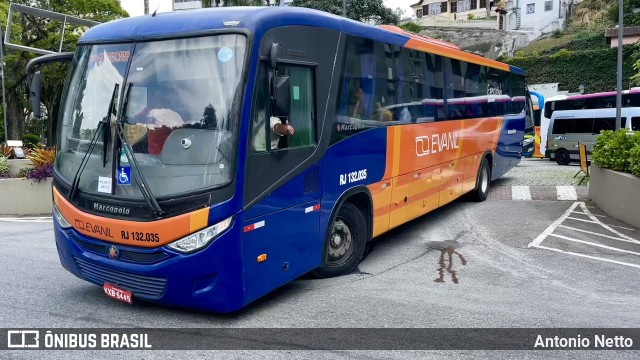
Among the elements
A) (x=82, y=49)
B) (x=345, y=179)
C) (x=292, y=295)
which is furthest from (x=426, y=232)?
(x=82, y=49)

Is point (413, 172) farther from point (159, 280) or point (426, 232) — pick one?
point (159, 280)

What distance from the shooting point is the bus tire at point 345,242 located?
22.0 ft

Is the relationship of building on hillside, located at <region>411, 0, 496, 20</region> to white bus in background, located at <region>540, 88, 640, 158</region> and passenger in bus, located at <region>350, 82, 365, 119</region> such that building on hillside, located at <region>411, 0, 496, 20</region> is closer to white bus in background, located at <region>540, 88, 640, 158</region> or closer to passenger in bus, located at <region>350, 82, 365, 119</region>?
white bus in background, located at <region>540, 88, 640, 158</region>

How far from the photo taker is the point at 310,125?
19.6ft

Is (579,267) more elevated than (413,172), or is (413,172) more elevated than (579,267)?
(413,172)

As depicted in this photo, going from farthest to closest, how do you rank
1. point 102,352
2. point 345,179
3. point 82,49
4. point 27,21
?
point 27,21 → point 345,179 → point 82,49 → point 102,352

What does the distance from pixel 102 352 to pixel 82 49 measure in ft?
10.1

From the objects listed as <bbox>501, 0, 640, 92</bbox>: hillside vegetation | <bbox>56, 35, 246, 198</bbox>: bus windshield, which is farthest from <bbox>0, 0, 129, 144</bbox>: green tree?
<bbox>501, 0, 640, 92</bbox>: hillside vegetation

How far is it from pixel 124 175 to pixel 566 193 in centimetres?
1202

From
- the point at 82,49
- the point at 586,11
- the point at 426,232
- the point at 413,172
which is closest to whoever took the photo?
the point at 82,49

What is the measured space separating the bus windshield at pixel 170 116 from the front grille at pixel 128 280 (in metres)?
0.73

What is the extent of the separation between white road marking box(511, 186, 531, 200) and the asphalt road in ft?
12.3

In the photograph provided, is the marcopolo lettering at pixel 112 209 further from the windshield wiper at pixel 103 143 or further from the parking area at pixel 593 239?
the parking area at pixel 593 239

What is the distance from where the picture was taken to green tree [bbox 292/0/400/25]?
37.0 meters
